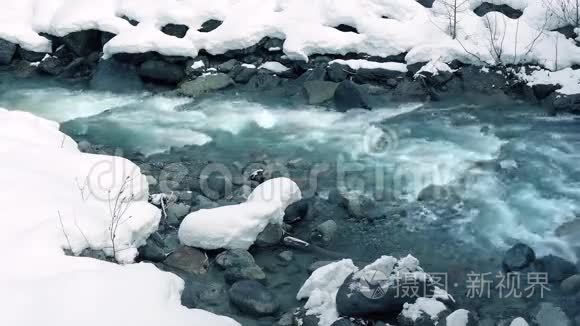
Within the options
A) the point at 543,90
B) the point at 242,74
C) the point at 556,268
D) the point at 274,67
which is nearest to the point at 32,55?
the point at 242,74

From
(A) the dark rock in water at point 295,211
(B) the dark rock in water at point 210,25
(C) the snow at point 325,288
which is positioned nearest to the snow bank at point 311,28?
(B) the dark rock in water at point 210,25

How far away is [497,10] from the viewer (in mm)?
10430

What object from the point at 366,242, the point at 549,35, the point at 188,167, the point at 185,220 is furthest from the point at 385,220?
the point at 549,35

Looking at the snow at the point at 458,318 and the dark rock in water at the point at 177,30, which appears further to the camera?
the dark rock in water at the point at 177,30

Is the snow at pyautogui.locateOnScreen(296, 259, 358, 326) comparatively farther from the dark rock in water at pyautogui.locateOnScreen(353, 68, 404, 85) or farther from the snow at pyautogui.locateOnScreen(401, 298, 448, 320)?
the dark rock in water at pyautogui.locateOnScreen(353, 68, 404, 85)

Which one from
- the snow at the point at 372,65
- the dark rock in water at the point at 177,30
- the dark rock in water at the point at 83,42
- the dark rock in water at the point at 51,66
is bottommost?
the dark rock in water at the point at 51,66

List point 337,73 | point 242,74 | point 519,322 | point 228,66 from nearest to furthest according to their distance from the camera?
point 519,322 < point 337,73 < point 242,74 < point 228,66

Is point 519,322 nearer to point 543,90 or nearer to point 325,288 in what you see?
point 325,288

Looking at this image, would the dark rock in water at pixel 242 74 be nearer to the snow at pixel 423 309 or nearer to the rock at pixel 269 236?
the rock at pixel 269 236

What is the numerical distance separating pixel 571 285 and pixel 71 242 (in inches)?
163

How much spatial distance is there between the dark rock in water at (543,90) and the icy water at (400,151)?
0.28 meters

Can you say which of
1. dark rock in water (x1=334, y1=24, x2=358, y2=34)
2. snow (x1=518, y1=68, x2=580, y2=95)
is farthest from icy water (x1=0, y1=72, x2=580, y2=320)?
dark rock in water (x1=334, y1=24, x2=358, y2=34)

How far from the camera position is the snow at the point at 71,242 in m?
4.21

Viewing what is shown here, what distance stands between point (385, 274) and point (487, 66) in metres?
5.70
